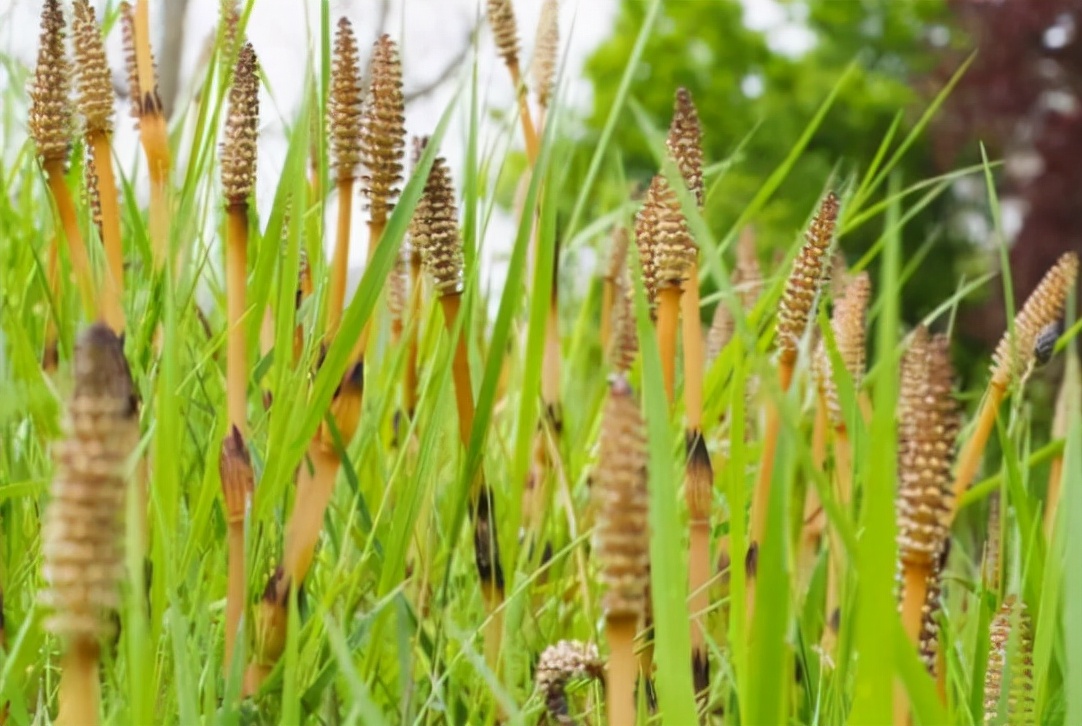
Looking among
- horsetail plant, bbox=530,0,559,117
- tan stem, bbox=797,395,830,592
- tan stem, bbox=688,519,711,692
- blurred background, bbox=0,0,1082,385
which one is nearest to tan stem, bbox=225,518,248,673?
A: tan stem, bbox=688,519,711,692

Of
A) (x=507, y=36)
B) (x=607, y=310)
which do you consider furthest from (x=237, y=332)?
(x=607, y=310)

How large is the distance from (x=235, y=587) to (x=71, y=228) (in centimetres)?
22

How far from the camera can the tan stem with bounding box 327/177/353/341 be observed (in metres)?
0.64

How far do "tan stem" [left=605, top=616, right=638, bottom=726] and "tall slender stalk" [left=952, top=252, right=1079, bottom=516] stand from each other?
36 centimetres

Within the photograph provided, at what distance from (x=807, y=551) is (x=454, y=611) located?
31 cm

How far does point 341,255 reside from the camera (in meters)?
0.64

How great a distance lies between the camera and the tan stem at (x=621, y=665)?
37 cm

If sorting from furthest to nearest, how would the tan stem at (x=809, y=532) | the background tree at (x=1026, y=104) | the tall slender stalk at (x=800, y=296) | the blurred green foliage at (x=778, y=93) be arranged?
the blurred green foliage at (x=778, y=93) < the background tree at (x=1026, y=104) < the tan stem at (x=809, y=532) < the tall slender stalk at (x=800, y=296)

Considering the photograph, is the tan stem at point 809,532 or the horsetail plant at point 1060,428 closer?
the horsetail plant at point 1060,428

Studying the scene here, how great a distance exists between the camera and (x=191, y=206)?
0.62 metres

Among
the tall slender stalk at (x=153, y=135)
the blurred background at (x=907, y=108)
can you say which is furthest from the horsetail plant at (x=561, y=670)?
the blurred background at (x=907, y=108)

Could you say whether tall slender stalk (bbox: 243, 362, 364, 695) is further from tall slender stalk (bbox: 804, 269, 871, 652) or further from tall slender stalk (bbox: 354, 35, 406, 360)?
tall slender stalk (bbox: 804, 269, 871, 652)

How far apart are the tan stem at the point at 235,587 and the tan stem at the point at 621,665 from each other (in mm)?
214

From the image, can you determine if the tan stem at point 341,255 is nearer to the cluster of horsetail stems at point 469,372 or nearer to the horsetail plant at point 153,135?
the cluster of horsetail stems at point 469,372
